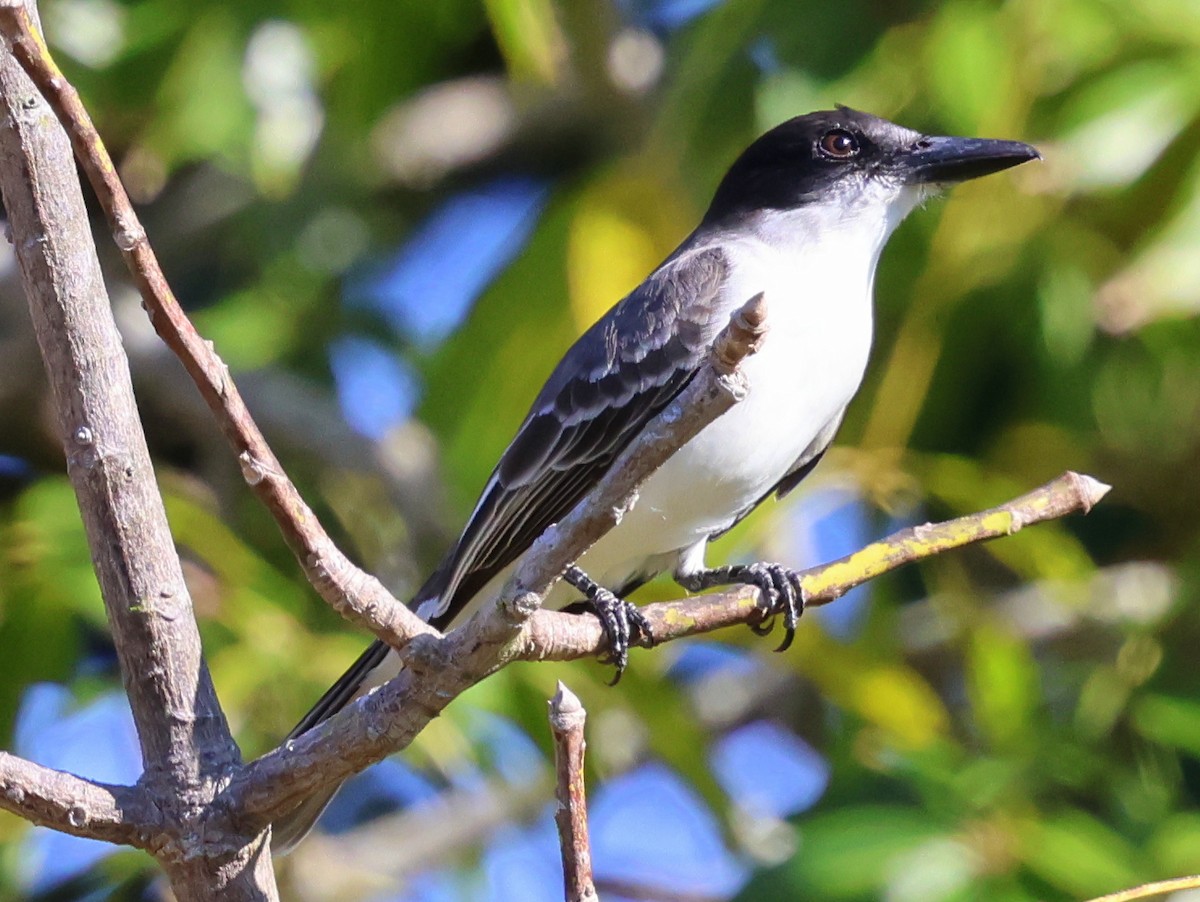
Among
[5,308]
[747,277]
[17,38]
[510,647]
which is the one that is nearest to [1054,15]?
[747,277]

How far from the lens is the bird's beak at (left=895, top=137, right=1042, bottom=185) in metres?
3.30

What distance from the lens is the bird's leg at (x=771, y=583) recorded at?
9.05 ft

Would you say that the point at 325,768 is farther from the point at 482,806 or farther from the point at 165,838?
the point at 482,806

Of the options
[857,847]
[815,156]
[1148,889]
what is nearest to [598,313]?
[815,156]

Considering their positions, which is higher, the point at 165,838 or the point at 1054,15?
the point at 1054,15

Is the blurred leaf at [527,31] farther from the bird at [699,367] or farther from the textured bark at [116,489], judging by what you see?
the textured bark at [116,489]

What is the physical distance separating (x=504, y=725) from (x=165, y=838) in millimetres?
1803

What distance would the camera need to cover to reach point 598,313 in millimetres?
3926

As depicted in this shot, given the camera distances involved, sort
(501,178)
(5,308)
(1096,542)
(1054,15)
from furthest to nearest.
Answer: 1. (501,178)
2. (1096,542)
3. (5,308)
4. (1054,15)

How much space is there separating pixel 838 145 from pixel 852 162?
0.17 ft

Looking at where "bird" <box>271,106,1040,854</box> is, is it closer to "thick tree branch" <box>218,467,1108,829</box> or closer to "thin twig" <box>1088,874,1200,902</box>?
"thick tree branch" <box>218,467,1108,829</box>

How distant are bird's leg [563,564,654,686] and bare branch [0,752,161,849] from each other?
687 mm

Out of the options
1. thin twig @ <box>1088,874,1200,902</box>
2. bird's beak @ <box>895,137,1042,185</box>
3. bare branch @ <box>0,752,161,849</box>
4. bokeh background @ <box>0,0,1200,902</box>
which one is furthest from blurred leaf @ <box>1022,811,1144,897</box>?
bare branch @ <box>0,752,161,849</box>

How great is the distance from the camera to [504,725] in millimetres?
3578
